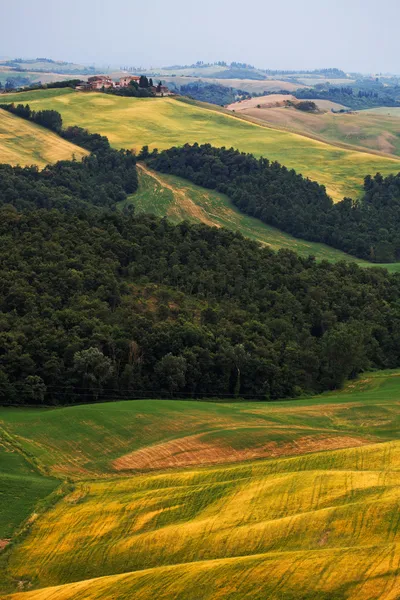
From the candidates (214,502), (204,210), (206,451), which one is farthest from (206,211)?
(214,502)

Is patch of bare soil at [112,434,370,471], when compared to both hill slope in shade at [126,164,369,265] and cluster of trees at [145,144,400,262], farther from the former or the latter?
cluster of trees at [145,144,400,262]

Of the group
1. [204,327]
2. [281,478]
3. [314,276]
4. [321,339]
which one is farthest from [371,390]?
[281,478]

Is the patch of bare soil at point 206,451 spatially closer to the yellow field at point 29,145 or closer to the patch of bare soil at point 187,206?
the patch of bare soil at point 187,206

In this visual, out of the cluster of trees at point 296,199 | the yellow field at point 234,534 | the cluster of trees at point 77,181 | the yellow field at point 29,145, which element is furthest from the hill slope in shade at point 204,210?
the yellow field at point 234,534

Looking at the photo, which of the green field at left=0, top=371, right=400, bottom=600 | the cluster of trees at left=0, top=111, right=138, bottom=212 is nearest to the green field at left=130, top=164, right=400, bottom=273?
the cluster of trees at left=0, top=111, right=138, bottom=212

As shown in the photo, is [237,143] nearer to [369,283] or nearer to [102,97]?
[102,97]

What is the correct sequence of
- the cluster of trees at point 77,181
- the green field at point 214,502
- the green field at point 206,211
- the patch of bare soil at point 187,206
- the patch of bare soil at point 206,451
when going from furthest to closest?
the patch of bare soil at point 187,206 → the green field at point 206,211 → the cluster of trees at point 77,181 → the patch of bare soil at point 206,451 → the green field at point 214,502
